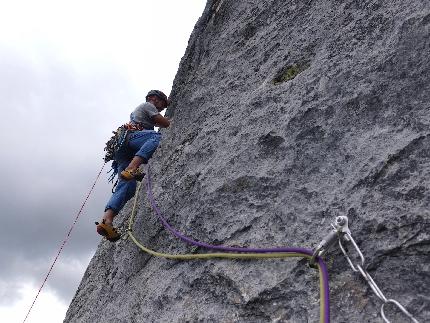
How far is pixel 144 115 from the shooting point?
248 inches

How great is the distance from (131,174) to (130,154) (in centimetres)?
106

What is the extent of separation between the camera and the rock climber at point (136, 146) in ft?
17.5

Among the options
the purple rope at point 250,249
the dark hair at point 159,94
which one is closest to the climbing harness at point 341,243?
the purple rope at point 250,249

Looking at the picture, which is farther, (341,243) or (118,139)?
(118,139)

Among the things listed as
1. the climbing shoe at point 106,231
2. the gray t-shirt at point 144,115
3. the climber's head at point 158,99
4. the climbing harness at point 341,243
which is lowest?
the climbing harness at point 341,243

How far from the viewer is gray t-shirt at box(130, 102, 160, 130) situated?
6215 mm

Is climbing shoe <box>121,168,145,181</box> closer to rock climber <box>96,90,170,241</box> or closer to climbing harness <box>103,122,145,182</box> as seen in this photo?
rock climber <box>96,90,170,241</box>

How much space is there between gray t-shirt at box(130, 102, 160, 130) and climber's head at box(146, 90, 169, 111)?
11.8 inches

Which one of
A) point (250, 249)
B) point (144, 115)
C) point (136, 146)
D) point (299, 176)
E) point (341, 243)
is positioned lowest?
point (341, 243)

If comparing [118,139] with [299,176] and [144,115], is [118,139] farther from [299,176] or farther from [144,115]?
[299,176]

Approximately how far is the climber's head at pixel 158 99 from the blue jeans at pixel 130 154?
2.17ft

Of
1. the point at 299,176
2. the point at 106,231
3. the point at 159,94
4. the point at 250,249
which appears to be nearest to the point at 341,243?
the point at 250,249

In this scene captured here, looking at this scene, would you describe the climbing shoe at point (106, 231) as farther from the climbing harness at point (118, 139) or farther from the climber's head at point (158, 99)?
the climber's head at point (158, 99)

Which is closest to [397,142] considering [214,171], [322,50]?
[322,50]
